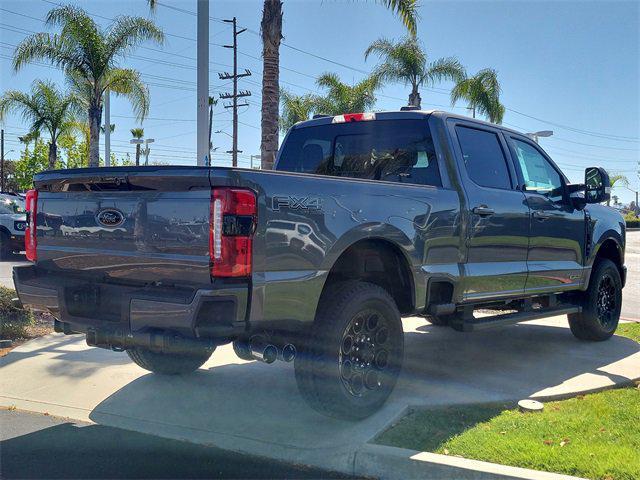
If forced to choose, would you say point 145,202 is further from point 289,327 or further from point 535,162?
point 535,162

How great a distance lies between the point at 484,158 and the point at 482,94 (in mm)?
22887

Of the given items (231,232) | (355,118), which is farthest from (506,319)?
(231,232)

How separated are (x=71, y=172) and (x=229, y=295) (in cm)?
154

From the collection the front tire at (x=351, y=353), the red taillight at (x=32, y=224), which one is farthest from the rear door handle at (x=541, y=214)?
the red taillight at (x=32, y=224)

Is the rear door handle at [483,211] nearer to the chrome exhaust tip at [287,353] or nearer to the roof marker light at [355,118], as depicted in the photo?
the roof marker light at [355,118]

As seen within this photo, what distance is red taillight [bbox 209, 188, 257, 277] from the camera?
343cm

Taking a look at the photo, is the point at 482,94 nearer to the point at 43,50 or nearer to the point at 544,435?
the point at 43,50

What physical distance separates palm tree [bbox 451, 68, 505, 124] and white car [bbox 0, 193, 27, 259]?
58.0 feet

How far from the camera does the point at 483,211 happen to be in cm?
520

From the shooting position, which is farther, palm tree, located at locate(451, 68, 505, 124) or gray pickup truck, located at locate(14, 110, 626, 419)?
palm tree, located at locate(451, 68, 505, 124)

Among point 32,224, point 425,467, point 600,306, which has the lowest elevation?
point 425,467

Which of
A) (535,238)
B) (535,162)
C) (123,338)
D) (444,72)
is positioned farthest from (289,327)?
(444,72)

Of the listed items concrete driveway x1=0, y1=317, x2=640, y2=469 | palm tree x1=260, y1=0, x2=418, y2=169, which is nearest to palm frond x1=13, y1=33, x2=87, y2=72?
palm tree x1=260, y1=0, x2=418, y2=169

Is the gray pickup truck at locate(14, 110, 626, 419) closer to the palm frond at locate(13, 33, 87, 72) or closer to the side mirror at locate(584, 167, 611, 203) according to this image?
the side mirror at locate(584, 167, 611, 203)
